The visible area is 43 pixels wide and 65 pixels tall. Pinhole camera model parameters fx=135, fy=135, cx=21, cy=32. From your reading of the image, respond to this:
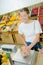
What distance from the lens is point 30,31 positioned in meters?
2.19

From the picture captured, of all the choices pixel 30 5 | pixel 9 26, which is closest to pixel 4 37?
pixel 9 26

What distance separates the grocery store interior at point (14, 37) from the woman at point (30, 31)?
256 millimetres

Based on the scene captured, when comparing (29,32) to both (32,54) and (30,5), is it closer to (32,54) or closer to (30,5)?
(32,54)

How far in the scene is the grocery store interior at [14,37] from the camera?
1654mm

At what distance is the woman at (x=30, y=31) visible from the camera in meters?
2.09

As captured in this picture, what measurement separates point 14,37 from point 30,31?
168 cm

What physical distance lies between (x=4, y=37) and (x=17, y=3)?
110 centimetres

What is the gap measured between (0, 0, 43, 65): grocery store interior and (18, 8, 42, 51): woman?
256mm

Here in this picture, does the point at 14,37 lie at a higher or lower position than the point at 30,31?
lower

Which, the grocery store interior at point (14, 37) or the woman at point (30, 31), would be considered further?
the woman at point (30, 31)

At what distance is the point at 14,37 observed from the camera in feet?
12.6

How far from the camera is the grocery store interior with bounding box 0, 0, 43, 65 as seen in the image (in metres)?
1.65

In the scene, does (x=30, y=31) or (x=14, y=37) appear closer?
(x=30, y=31)

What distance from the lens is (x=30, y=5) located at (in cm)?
328
